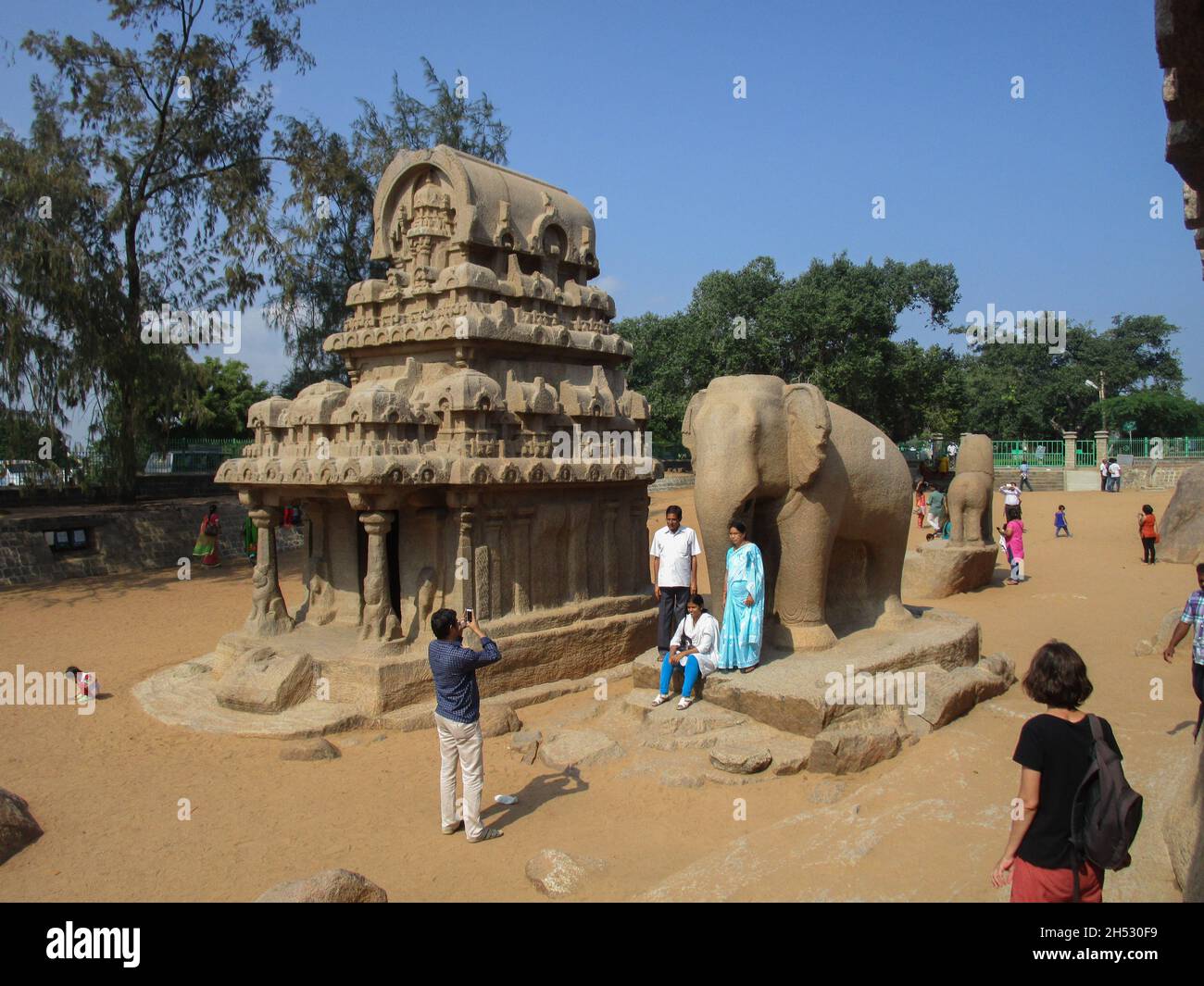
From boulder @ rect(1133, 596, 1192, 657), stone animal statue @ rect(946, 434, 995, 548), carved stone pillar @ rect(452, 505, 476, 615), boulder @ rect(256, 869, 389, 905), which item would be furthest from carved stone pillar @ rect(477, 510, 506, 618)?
stone animal statue @ rect(946, 434, 995, 548)

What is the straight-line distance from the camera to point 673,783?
22.2 ft

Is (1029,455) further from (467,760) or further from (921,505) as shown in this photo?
(467,760)

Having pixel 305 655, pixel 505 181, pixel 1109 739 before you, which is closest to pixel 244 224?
pixel 505 181

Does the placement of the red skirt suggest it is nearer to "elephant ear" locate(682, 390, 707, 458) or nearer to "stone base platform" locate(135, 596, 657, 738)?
"elephant ear" locate(682, 390, 707, 458)

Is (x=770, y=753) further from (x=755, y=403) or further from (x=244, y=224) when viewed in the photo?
(x=244, y=224)

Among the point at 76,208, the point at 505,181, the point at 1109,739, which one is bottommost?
the point at 1109,739

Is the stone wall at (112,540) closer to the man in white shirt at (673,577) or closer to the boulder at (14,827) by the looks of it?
the boulder at (14,827)

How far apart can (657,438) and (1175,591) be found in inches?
1159

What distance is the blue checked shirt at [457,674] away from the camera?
5.93 metres

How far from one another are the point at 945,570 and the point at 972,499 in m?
1.34

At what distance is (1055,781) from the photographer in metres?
3.26

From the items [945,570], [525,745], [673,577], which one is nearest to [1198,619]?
[673,577]

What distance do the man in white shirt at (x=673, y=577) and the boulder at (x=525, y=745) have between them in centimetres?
144

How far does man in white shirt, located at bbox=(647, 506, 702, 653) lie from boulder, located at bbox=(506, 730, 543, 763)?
1.44 m
